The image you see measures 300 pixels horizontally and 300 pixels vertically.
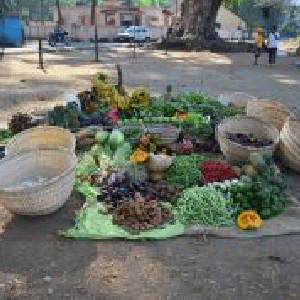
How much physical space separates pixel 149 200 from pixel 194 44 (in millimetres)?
20623

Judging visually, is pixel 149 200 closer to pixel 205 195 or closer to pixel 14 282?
pixel 205 195

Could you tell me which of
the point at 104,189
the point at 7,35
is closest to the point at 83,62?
the point at 7,35

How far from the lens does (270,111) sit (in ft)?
25.4

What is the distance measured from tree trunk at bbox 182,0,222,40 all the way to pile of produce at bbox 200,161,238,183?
20.1 meters

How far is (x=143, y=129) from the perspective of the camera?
7.06m

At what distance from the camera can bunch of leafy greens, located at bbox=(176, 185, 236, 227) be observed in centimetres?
500

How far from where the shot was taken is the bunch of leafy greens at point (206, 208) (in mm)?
4996

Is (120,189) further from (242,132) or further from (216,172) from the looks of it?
(242,132)

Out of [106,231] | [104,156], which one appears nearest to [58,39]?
[104,156]

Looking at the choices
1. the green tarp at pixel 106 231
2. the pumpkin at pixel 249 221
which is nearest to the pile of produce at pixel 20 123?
the green tarp at pixel 106 231

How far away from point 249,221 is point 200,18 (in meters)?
21.7

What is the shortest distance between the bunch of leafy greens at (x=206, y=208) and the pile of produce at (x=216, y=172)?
0.52 m

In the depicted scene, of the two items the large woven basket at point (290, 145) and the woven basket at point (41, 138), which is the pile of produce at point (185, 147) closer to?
the large woven basket at point (290, 145)

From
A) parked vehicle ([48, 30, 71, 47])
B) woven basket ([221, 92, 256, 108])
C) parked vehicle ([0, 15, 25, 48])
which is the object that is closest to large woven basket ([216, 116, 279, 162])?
woven basket ([221, 92, 256, 108])
